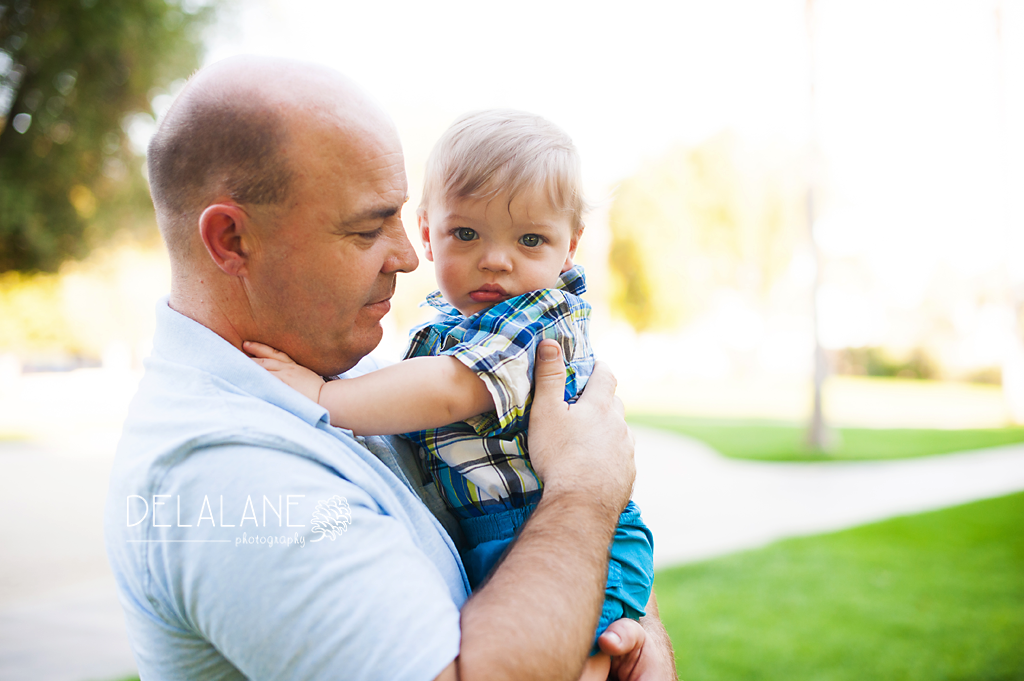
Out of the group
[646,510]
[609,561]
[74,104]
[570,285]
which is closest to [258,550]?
[609,561]

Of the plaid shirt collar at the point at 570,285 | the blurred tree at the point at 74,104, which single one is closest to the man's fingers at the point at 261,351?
the plaid shirt collar at the point at 570,285

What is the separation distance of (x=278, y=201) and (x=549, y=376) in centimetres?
69

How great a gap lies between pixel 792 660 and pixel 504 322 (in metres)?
4.36

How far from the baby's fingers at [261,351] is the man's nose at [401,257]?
285 mm

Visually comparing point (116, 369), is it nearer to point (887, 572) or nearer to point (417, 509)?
point (887, 572)

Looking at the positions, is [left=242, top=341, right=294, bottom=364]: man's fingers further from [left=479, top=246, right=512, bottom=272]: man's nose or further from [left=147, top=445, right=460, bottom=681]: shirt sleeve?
[left=479, top=246, right=512, bottom=272]: man's nose

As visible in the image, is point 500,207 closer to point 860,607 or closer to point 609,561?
point 609,561

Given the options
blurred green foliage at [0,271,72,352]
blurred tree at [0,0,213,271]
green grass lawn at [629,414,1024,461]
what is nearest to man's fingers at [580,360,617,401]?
blurred tree at [0,0,213,271]

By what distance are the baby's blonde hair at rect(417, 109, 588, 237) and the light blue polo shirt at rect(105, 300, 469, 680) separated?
748 mm

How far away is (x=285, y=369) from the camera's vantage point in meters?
1.54

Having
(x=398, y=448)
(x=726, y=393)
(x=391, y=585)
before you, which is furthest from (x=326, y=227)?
(x=726, y=393)

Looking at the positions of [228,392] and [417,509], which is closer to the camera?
[228,392]

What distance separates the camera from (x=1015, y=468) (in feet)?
37.2

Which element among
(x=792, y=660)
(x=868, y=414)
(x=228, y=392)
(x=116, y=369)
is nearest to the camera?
(x=228, y=392)
